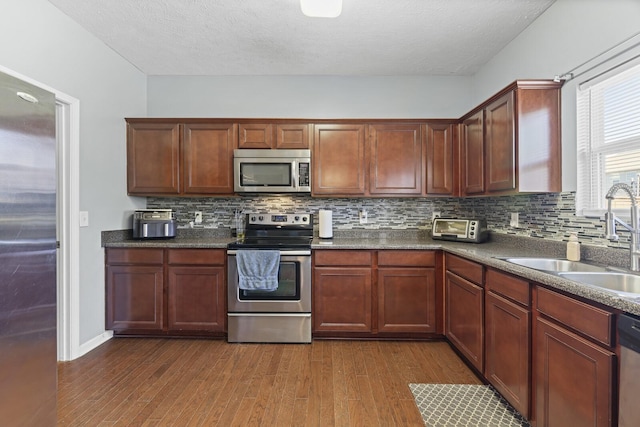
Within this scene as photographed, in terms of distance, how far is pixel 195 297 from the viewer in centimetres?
293

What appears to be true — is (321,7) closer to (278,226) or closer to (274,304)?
(278,226)

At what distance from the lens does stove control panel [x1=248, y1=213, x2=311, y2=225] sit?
341cm

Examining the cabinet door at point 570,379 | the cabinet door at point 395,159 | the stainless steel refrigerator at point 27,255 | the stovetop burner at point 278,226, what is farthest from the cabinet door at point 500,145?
the stainless steel refrigerator at point 27,255

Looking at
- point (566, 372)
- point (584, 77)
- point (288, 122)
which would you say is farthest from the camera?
point (288, 122)

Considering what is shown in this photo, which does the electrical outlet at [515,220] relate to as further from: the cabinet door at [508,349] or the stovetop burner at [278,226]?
the stovetop burner at [278,226]

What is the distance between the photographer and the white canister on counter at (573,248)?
6.37 feet

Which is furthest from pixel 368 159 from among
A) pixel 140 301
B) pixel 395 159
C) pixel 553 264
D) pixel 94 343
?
pixel 94 343

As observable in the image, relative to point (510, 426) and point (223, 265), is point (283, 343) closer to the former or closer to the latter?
point (223, 265)

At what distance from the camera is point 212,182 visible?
3232 millimetres

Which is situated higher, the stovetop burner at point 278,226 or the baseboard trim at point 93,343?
the stovetop burner at point 278,226

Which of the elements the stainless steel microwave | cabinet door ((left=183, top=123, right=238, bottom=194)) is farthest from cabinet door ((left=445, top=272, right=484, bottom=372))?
cabinet door ((left=183, top=123, right=238, bottom=194))

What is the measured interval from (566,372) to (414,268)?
60.2 inches

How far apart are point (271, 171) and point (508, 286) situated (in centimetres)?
220

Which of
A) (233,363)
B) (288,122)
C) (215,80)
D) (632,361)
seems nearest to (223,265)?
(233,363)
